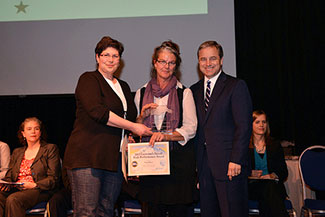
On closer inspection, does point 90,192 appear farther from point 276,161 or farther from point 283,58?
point 283,58

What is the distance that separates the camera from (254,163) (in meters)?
4.00

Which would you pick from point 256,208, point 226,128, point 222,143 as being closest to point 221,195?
point 222,143

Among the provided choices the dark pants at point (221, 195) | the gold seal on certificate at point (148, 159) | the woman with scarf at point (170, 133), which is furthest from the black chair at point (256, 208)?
the gold seal on certificate at point (148, 159)

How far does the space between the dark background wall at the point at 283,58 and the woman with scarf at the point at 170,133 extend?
247cm

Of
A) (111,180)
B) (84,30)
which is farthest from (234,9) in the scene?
(111,180)

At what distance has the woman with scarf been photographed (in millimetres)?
2604

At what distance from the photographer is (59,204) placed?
3676mm

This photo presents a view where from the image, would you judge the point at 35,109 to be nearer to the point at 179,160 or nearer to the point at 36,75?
the point at 36,75

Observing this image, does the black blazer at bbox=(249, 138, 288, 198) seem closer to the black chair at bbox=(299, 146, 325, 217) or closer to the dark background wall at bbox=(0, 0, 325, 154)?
the black chair at bbox=(299, 146, 325, 217)

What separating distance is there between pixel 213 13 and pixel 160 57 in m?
2.33

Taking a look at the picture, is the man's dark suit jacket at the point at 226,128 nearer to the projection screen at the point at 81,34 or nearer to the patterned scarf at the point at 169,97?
the patterned scarf at the point at 169,97

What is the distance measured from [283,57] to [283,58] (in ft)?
0.04

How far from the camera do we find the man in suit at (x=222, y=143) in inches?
101

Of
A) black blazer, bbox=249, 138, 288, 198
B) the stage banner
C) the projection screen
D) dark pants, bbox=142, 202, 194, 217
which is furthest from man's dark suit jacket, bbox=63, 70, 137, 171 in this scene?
the stage banner
